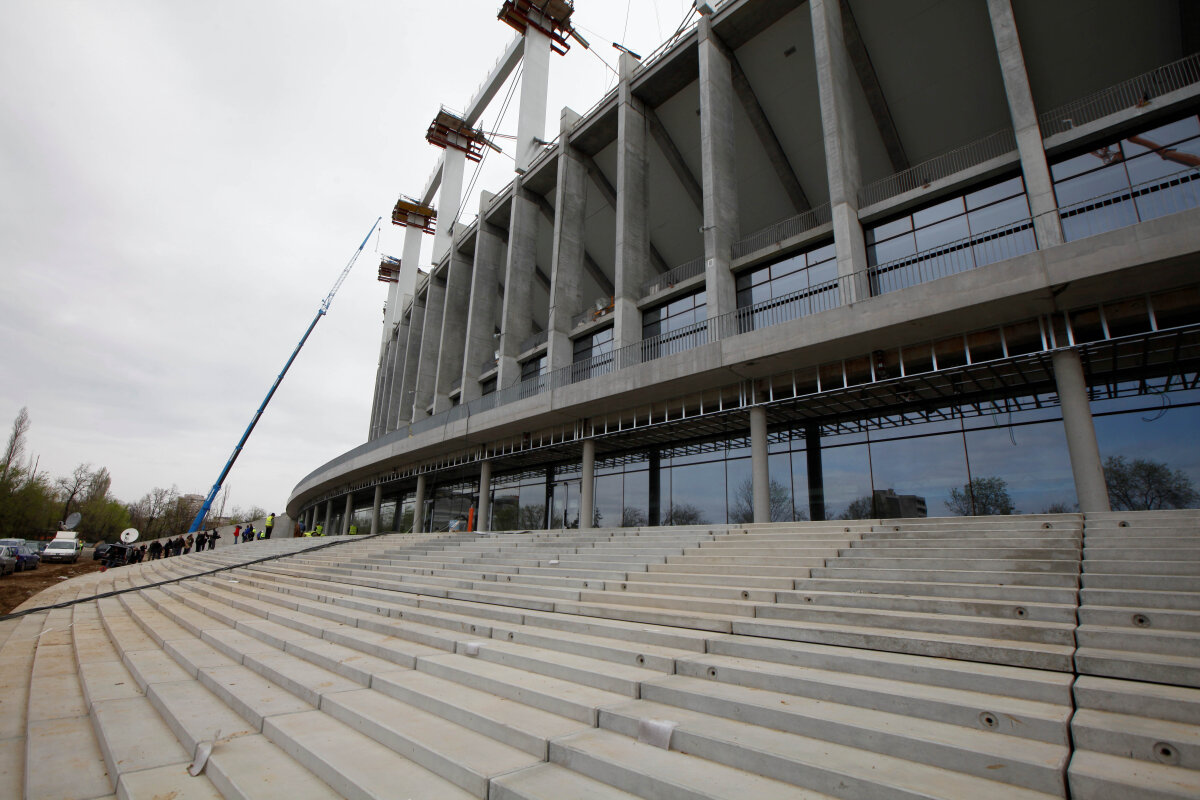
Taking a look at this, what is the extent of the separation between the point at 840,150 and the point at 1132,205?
23.8ft

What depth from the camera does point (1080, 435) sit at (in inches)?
438

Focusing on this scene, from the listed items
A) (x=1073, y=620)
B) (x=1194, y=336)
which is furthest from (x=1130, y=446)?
(x=1073, y=620)

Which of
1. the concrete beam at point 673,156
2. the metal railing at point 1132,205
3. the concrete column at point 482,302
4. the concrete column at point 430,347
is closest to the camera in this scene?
the metal railing at point 1132,205

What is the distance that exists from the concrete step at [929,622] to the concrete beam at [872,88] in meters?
21.6

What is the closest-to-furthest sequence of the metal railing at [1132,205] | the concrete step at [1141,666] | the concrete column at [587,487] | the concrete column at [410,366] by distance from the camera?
1. the concrete step at [1141,666]
2. the metal railing at [1132,205]
3. the concrete column at [587,487]
4. the concrete column at [410,366]

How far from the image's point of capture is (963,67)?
19344mm

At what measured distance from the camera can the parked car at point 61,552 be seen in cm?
3269

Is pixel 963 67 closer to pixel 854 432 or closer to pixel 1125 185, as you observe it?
pixel 1125 185

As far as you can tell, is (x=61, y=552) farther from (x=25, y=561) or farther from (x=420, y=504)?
(x=420, y=504)

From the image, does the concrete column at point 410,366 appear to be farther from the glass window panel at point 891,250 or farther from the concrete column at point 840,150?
the glass window panel at point 891,250

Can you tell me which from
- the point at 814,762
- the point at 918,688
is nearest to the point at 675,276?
the point at 918,688

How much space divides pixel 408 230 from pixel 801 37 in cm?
4080

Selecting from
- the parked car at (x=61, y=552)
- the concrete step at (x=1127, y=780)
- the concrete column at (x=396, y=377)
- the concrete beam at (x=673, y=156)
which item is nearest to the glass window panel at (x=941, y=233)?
the concrete beam at (x=673, y=156)

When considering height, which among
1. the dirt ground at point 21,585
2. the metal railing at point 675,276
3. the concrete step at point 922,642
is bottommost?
the dirt ground at point 21,585
